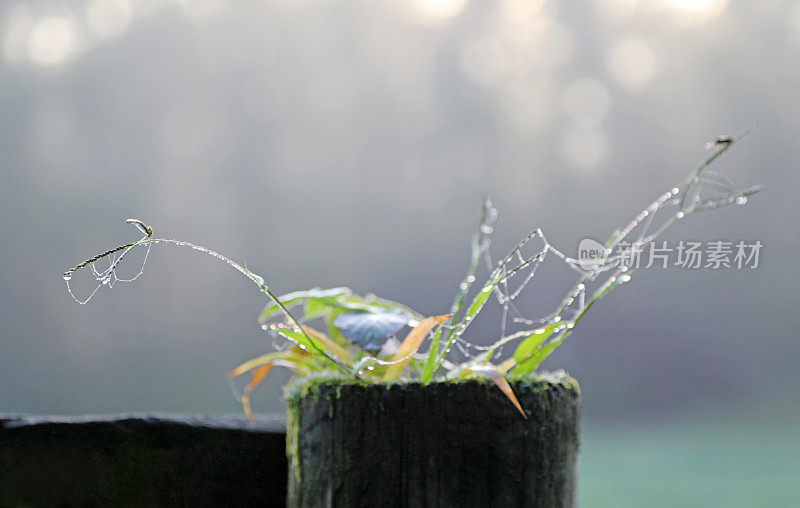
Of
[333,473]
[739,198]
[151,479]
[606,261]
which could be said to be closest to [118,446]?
[151,479]

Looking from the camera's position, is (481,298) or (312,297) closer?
(481,298)

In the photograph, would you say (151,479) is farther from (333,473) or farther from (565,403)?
(565,403)

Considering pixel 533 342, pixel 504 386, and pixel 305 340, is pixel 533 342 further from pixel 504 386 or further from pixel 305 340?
pixel 305 340

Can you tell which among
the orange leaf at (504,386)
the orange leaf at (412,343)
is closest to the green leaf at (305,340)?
the orange leaf at (412,343)

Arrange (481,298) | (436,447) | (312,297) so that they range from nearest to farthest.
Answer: (436,447) → (481,298) → (312,297)

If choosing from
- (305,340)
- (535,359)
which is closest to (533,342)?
(535,359)

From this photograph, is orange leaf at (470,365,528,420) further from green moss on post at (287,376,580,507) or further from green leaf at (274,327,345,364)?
green leaf at (274,327,345,364)

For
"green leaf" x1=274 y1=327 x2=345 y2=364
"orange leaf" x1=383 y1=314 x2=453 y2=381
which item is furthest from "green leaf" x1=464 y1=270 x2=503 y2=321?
"green leaf" x1=274 y1=327 x2=345 y2=364

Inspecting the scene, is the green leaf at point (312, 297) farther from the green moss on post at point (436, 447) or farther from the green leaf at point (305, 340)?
the green moss on post at point (436, 447)
